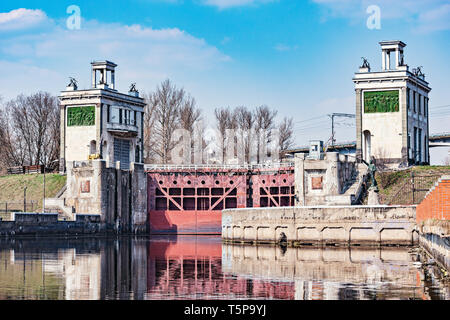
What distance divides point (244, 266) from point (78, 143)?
52.4 meters

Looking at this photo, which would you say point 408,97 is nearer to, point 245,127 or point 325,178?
point 325,178

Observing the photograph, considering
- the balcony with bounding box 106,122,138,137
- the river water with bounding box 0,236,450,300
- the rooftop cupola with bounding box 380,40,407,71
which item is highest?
the rooftop cupola with bounding box 380,40,407,71

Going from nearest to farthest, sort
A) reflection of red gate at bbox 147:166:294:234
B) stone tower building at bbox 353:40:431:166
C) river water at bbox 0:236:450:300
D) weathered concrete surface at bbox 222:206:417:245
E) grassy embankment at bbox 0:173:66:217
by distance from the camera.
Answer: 1. river water at bbox 0:236:450:300
2. weathered concrete surface at bbox 222:206:417:245
3. stone tower building at bbox 353:40:431:166
4. reflection of red gate at bbox 147:166:294:234
5. grassy embankment at bbox 0:173:66:217

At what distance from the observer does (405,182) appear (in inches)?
2662

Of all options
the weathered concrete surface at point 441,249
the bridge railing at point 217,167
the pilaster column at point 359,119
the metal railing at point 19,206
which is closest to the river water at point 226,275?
the weathered concrete surface at point 441,249

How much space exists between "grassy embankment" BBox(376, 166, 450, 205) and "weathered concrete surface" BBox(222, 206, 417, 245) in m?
15.4

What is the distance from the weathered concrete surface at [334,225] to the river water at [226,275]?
1399 millimetres

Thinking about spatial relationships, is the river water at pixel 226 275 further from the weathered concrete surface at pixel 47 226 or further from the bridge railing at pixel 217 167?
the bridge railing at pixel 217 167

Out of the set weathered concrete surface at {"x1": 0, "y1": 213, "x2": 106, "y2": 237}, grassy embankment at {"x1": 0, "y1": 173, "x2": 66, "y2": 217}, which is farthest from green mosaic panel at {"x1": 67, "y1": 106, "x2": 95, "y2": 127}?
weathered concrete surface at {"x1": 0, "y1": 213, "x2": 106, "y2": 237}

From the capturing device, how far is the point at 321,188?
68750mm

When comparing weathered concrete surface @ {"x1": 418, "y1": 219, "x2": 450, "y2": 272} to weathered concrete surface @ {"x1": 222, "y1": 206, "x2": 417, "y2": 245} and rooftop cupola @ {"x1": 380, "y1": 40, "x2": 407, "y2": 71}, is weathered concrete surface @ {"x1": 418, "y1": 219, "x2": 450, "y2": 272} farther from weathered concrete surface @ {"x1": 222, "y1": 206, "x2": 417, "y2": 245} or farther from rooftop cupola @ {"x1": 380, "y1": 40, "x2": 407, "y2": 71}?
rooftop cupola @ {"x1": 380, "y1": 40, "x2": 407, "y2": 71}

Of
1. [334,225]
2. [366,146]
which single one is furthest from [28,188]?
[334,225]

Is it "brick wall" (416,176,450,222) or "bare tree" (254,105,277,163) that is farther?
"bare tree" (254,105,277,163)

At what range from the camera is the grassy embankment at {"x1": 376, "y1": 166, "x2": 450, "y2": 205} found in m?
64.6
